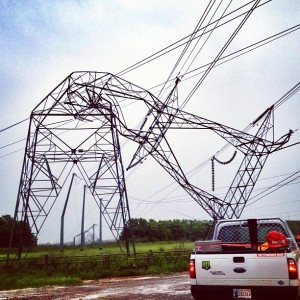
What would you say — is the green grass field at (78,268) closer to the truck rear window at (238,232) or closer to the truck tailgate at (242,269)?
the truck rear window at (238,232)

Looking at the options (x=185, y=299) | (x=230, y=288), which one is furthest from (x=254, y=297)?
(x=185, y=299)

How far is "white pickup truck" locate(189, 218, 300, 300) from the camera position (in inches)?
253

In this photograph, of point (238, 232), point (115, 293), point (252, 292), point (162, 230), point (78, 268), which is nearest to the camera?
point (252, 292)

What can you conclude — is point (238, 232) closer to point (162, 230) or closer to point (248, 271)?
point (248, 271)

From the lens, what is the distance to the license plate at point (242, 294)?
6.68 m

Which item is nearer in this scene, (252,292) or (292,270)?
(292,270)

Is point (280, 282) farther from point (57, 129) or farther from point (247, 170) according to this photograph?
point (247, 170)

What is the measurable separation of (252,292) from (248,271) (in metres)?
0.36

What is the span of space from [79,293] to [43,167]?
33.1 feet

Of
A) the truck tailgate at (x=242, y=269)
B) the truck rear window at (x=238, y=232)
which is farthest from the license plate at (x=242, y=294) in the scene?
the truck rear window at (x=238, y=232)

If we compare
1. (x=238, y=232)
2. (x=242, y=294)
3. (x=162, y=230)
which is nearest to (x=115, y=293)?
(x=238, y=232)

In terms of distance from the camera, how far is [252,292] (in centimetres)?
664

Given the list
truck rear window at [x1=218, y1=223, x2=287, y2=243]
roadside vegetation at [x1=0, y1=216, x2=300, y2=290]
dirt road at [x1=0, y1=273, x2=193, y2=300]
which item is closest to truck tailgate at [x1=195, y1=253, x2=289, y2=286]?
truck rear window at [x1=218, y1=223, x2=287, y2=243]

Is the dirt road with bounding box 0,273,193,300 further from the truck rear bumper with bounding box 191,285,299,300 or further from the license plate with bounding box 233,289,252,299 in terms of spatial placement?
the license plate with bounding box 233,289,252,299
